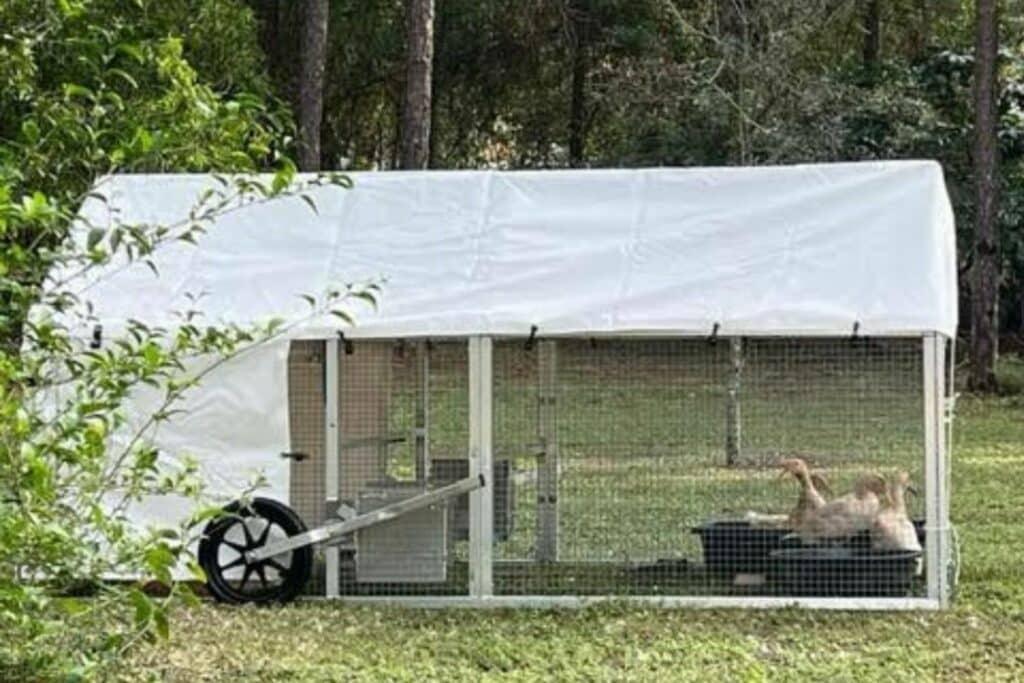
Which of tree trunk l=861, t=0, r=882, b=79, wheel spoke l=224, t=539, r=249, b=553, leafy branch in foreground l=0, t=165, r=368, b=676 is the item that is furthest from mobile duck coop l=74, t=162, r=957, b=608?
tree trunk l=861, t=0, r=882, b=79

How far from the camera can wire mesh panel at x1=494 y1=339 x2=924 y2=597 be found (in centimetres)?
644

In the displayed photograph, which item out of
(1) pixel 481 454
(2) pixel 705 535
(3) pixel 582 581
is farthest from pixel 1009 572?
(1) pixel 481 454

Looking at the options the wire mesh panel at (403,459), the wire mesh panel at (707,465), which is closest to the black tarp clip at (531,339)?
the wire mesh panel at (707,465)

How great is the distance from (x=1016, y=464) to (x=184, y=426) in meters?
7.61

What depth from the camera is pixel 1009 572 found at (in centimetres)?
705

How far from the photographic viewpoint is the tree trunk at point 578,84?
22109 mm

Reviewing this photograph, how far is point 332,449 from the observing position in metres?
6.56

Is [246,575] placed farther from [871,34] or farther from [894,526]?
[871,34]

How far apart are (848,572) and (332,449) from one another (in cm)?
248

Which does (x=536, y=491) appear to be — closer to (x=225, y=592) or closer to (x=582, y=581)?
(x=582, y=581)

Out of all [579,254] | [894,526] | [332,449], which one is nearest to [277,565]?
[332,449]

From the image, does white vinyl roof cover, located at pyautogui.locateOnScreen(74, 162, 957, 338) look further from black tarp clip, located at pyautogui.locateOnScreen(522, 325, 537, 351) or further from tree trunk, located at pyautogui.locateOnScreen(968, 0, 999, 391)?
tree trunk, located at pyautogui.locateOnScreen(968, 0, 999, 391)

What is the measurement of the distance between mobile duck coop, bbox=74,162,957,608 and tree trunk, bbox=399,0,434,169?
7.40 m

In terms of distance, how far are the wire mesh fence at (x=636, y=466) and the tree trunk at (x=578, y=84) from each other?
1446 cm
